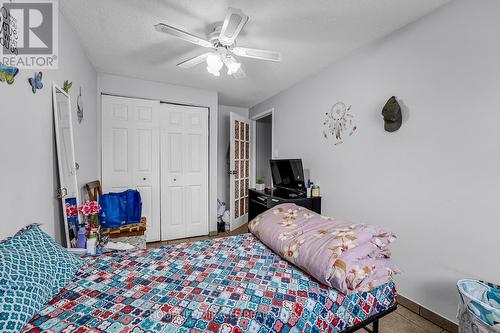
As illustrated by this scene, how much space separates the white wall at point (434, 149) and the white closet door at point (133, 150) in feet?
8.84

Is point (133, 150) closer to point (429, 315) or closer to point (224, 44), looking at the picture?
point (224, 44)

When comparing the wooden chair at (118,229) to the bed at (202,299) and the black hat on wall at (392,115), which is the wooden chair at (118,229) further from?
the black hat on wall at (392,115)

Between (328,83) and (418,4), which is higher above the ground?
(418,4)

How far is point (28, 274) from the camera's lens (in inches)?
35.1

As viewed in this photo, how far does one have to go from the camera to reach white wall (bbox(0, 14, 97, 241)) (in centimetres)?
110

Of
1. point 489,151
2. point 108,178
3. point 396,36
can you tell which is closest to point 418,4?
point 396,36

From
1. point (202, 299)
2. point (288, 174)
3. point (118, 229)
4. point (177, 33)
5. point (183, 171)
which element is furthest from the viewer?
point (183, 171)

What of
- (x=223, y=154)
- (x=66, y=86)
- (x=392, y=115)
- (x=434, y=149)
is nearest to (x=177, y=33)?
(x=66, y=86)

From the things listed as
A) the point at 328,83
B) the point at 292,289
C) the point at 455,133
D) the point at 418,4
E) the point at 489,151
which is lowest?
the point at 292,289

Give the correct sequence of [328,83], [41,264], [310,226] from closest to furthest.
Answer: [41,264]
[310,226]
[328,83]

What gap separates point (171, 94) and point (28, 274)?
3012mm

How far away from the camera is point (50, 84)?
1542 mm

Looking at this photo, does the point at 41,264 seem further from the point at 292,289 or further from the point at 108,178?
the point at 108,178

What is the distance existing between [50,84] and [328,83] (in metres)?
2.73
